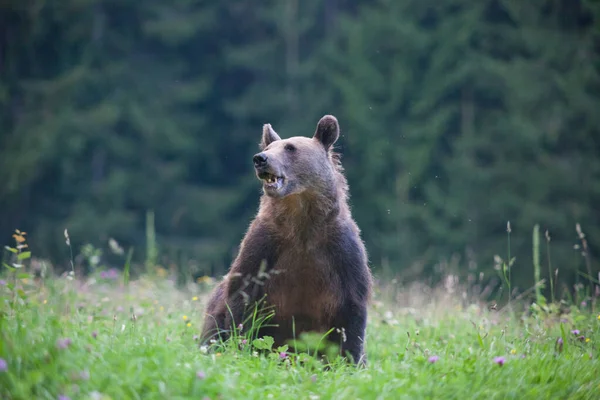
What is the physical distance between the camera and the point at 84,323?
5.56 metres

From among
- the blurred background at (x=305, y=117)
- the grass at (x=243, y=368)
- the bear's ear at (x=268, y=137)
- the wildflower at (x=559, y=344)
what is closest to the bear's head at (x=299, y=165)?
the bear's ear at (x=268, y=137)

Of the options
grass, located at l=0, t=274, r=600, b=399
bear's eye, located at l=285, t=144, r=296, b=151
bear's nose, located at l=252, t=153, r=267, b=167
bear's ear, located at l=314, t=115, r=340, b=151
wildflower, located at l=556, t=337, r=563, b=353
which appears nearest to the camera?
grass, located at l=0, t=274, r=600, b=399

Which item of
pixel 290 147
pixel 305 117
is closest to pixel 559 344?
pixel 290 147

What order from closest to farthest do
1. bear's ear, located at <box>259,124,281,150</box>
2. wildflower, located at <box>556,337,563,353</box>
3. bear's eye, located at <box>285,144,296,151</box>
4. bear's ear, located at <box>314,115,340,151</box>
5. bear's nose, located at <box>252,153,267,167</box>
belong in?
wildflower, located at <box>556,337,563,353</box>
bear's nose, located at <box>252,153,267,167</box>
bear's eye, located at <box>285,144,296,151</box>
bear's ear, located at <box>314,115,340,151</box>
bear's ear, located at <box>259,124,281,150</box>

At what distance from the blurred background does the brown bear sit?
49.7 feet

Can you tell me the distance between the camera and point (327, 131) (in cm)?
618

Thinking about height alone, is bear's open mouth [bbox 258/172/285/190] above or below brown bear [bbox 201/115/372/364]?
above

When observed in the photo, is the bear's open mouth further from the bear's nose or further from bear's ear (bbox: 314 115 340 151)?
bear's ear (bbox: 314 115 340 151)

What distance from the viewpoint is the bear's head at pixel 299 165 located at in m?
5.53

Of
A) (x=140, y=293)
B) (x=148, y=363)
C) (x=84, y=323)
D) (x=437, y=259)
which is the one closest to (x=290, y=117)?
(x=437, y=259)

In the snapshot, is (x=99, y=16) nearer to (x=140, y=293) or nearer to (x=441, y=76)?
(x=441, y=76)

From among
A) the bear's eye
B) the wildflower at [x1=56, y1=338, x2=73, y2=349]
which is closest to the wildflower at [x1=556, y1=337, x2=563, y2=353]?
the bear's eye

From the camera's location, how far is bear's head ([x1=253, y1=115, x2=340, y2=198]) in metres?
5.53

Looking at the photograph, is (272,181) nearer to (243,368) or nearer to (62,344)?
(243,368)
